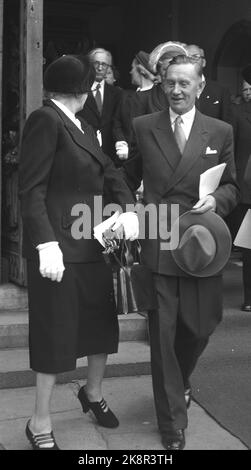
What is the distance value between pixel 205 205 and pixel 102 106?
2.86 meters

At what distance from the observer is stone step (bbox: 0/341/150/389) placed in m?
4.83

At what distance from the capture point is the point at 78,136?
3.76 meters

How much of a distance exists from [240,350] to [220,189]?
1.80 metres

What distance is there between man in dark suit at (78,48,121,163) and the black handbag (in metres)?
2.67

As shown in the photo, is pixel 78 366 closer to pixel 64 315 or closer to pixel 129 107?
pixel 64 315

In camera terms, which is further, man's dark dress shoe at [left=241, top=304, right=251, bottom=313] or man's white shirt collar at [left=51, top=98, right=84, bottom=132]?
man's dark dress shoe at [left=241, top=304, right=251, bottom=313]

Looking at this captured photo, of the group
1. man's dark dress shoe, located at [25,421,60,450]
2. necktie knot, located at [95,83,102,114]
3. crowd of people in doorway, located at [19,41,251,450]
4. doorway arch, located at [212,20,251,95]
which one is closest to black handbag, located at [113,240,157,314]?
crowd of people in doorway, located at [19,41,251,450]

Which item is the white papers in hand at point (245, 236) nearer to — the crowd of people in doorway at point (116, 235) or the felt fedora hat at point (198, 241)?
the crowd of people in doorway at point (116, 235)

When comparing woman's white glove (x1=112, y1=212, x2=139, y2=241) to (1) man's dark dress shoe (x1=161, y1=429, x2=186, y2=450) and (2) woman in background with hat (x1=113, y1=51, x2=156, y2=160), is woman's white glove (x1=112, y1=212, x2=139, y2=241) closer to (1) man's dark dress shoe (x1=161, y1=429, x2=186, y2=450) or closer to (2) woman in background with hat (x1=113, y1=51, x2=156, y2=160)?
(1) man's dark dress shoe (x1=161, y1=429, x2=186, y2=450)

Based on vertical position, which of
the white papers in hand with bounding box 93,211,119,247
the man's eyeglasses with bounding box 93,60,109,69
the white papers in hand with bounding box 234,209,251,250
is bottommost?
the white papers in hand with bounding box 234,209,251,250

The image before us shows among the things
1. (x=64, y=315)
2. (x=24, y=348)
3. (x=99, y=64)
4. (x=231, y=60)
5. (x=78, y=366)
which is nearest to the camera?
(x=64, y=315)

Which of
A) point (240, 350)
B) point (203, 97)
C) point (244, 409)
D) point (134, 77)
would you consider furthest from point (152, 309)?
point (134, 77)

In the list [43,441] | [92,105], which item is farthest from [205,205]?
[92,105]

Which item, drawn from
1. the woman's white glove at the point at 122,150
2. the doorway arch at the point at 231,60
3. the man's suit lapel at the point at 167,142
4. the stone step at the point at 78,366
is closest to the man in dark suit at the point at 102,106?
the woman's white glove at the point at 122,150
